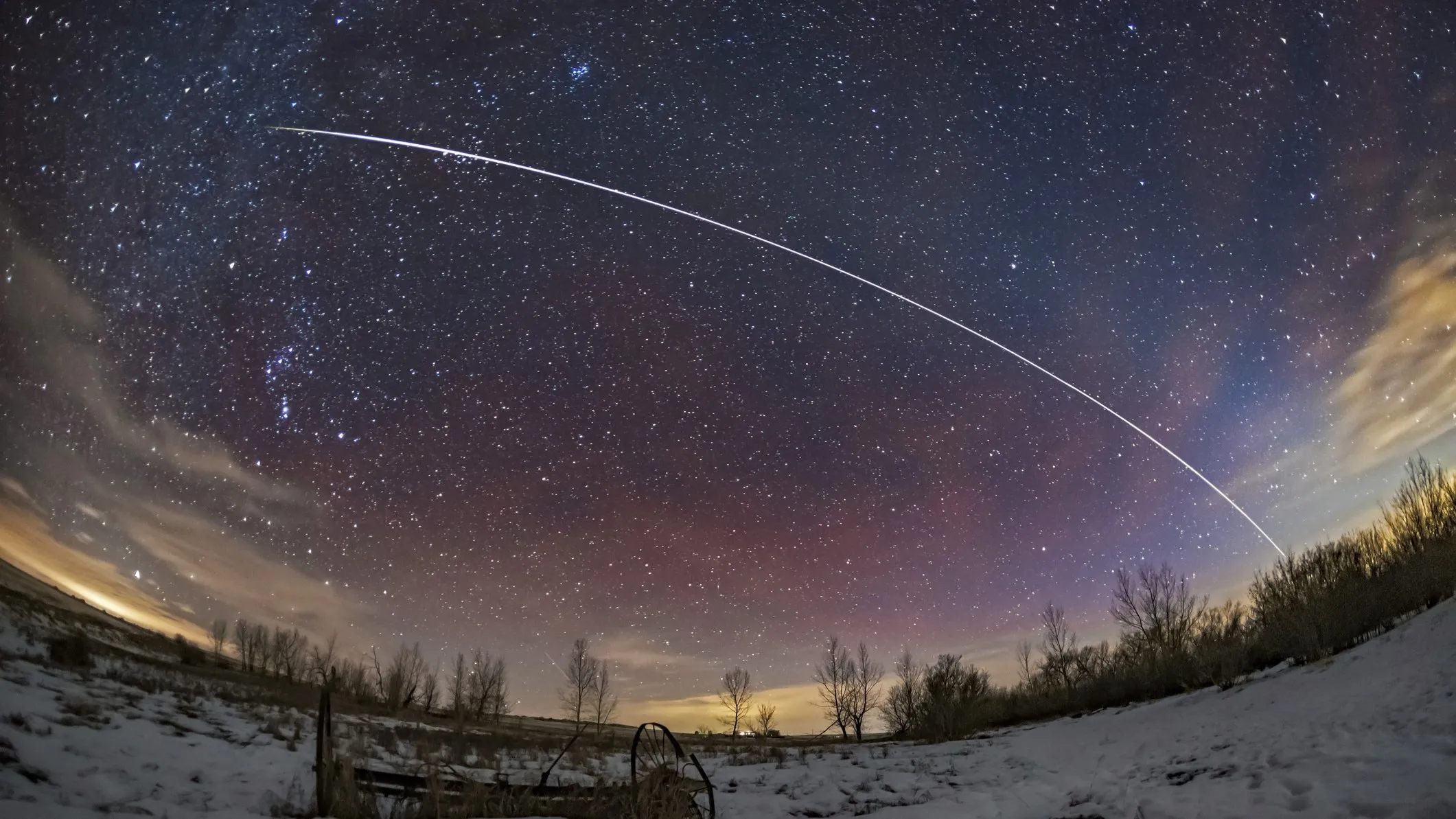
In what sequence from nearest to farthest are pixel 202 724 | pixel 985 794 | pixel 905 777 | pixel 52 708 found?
1. pixel 52 708
2. pixel 985 794
3. pixel 202 724
4. pixel 905 777

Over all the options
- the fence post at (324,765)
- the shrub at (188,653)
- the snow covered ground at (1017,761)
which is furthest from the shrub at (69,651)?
the shrub at (188,653)

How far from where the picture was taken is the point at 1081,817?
8117mm

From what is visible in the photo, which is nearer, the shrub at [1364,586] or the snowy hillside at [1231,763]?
the snowy hillside at [1231,763]

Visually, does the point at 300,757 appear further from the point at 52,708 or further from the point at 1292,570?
the point at 1292,570

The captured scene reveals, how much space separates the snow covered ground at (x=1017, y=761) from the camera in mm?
6547

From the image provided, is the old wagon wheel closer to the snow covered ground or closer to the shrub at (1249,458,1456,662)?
the snow covered ground

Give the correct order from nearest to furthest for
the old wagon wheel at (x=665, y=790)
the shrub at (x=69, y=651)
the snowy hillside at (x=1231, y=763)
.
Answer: the snowy hillside at (x=1231, y=763) → the old wagon wheel at (x=665, y=790) → the shrub at (x=69, y=651)

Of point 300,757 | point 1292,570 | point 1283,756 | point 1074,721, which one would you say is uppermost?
point 1292,570

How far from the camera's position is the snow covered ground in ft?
21.5

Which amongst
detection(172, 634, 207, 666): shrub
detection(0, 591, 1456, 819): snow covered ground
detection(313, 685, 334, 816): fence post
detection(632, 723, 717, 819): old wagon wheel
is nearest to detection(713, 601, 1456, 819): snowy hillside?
detection(0, 591, 1456, 819): snow covered ground

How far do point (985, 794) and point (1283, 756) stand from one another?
405cm

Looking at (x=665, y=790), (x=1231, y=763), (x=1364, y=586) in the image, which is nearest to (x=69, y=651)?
(x=665, y=790)

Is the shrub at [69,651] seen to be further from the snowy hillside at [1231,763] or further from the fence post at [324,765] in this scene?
the snowy hillside at [1231,763]

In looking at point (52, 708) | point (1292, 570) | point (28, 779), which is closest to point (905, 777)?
point (28, 779)
